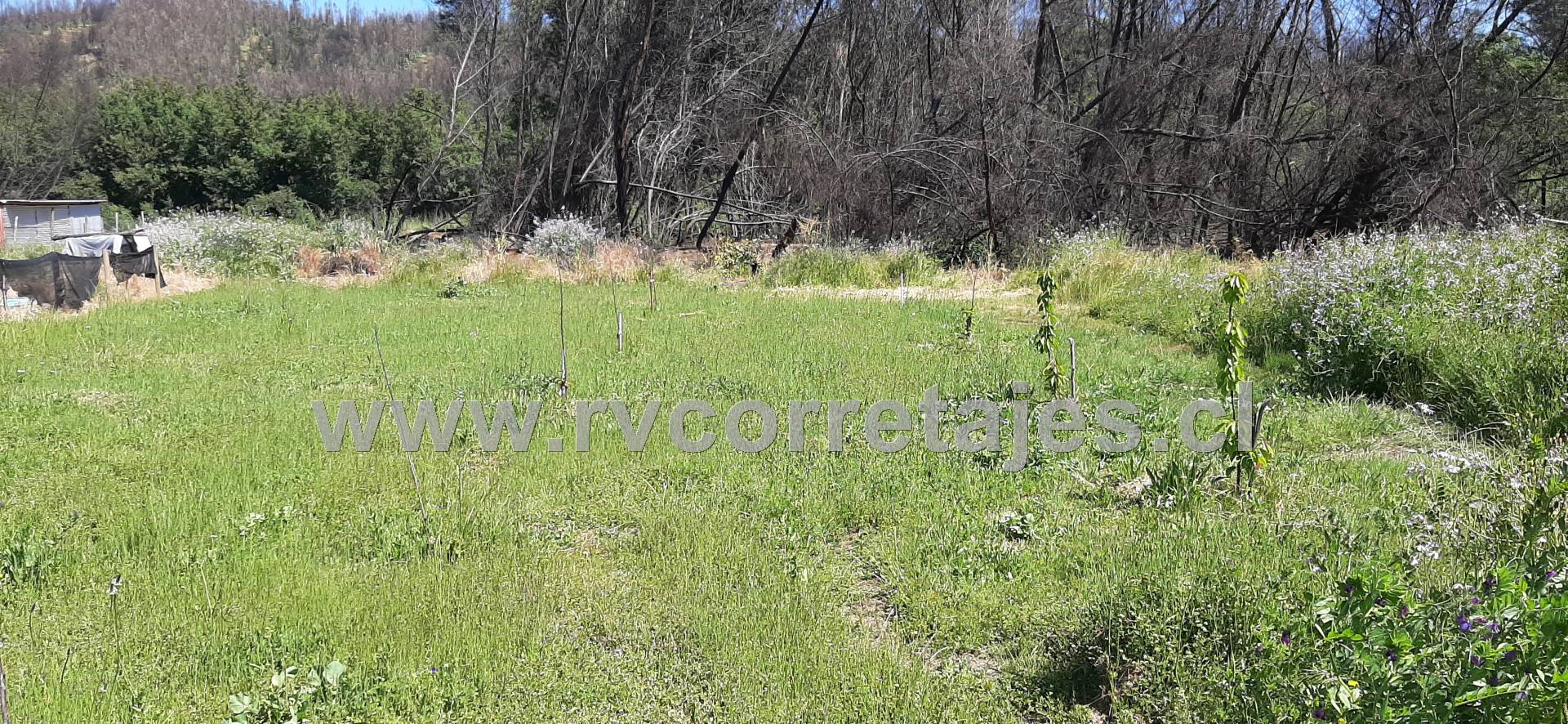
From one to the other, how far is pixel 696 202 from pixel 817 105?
3.71m

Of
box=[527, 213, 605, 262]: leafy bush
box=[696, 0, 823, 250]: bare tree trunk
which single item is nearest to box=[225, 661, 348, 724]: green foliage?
box=[527, 213, 605, 262]: leafy bush

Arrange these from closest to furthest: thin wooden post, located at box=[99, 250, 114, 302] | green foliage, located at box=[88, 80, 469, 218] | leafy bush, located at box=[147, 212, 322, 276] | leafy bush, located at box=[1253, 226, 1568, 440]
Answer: leafy bush, located at box=[1253, 226, 1568, 440] < thin wooden post, located at box=[99, 250, 114, 302] < leafy bush, located at box=[147, 212, 322, 276] < green foliage, located at box=[88, 80, 469, 218]

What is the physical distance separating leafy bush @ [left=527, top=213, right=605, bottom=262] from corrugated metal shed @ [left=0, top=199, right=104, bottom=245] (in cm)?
2235

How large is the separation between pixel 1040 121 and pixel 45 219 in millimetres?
32371

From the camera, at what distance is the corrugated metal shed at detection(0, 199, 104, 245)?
2986 centimetres

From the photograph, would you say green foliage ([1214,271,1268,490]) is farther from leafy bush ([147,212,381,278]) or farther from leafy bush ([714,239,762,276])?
leafy bush ([147,212,381,278])

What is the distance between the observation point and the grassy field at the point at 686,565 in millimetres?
2855

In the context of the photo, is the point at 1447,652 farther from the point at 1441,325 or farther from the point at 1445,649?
the point at 1441,325

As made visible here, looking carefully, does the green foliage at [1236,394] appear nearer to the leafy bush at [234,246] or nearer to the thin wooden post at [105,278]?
the thin wooden post at [105,278]

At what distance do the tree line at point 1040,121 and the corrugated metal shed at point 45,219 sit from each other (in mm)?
18093

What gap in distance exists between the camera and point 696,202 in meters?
20.3

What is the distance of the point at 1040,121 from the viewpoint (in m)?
16.8

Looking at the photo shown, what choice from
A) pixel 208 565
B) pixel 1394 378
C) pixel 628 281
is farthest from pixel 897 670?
pixel 628 281

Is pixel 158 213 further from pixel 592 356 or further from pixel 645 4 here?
pixel 592 356
